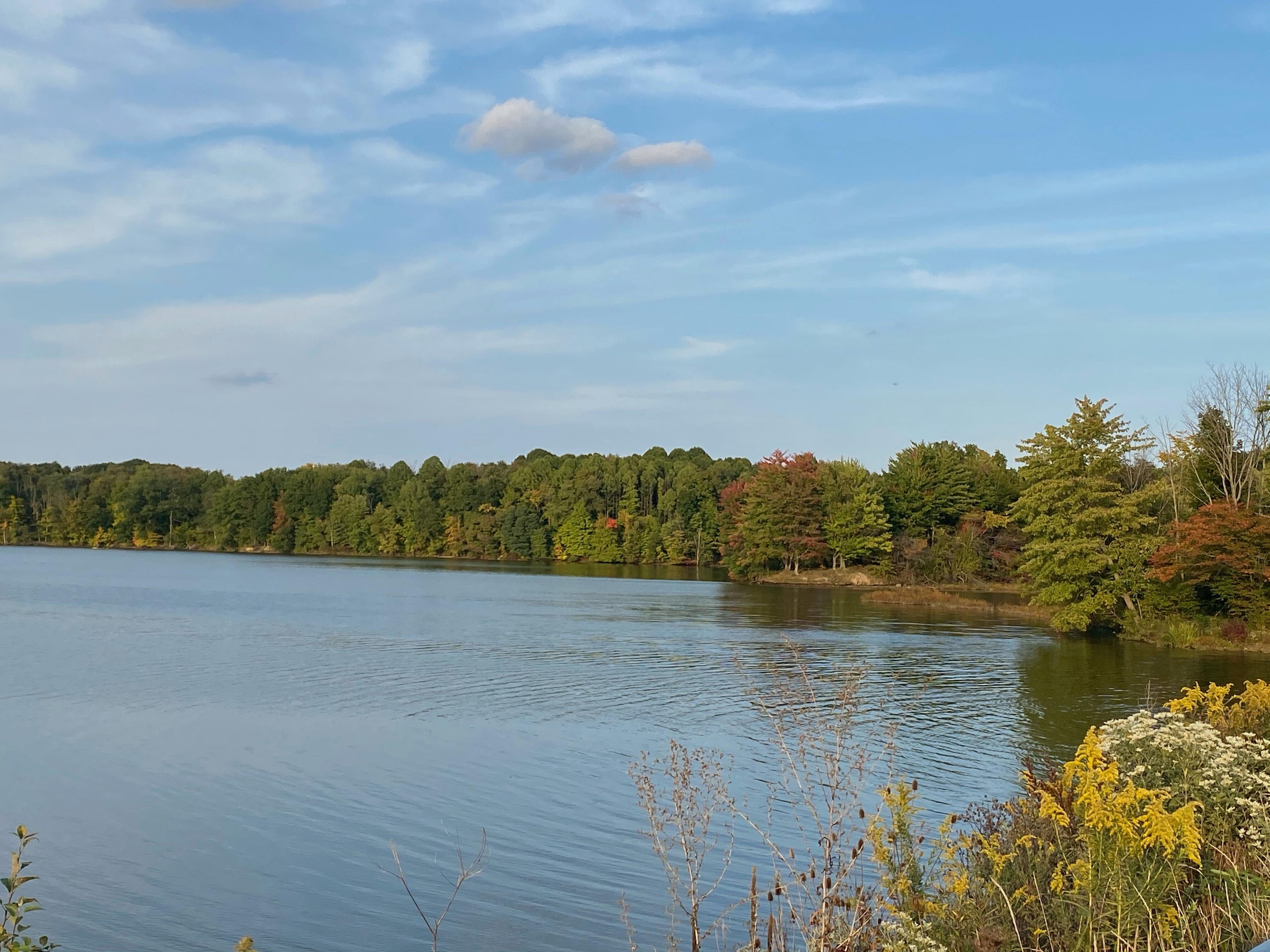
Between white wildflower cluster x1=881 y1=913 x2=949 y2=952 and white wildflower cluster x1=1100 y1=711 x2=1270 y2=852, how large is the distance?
1.77m

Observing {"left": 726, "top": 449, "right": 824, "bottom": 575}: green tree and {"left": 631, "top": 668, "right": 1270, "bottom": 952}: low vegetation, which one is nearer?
{"left": 631, "top": 668, "right": 1270, "bottom": 952}: low vegetation

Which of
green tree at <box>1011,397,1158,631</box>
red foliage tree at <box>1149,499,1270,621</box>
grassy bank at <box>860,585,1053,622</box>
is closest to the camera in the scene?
red foliage tree at <box>1149,499,1270,621</box>

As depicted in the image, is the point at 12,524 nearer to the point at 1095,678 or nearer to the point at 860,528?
the point at 860,528

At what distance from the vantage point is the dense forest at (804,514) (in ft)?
121

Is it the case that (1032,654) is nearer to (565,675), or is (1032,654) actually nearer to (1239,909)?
(565,675)

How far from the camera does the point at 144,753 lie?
53.5ft

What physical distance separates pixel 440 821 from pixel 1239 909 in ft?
30.3

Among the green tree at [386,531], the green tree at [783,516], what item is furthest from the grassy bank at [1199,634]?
the green tree at [386,531]

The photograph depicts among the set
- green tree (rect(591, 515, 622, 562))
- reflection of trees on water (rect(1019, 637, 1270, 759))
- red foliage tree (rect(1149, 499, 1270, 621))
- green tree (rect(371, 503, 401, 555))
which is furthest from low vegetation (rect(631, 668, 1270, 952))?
green tree (rect(371, 503, 401, 555))

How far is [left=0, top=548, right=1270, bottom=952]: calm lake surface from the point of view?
10.2 meters

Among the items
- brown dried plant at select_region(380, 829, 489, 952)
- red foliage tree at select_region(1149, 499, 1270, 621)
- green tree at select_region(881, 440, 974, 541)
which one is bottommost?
brown dried plant at select_region(380, 829, 489, 952)

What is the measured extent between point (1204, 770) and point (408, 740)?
13.3 meters

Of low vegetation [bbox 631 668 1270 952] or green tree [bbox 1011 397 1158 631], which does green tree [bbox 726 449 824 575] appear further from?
low vegetation [bbox 631 668 1270 952]

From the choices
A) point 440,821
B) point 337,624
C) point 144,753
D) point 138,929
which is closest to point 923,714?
point 440,821
